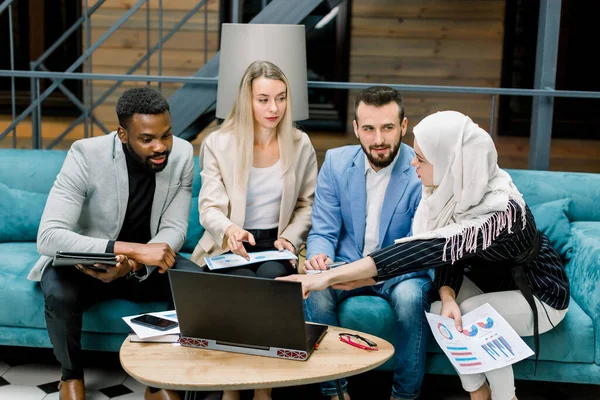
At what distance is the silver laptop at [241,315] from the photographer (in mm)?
2041

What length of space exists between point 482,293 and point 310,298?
1.95ft

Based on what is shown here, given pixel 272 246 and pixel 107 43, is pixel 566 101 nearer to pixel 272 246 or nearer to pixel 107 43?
pixel 107 43

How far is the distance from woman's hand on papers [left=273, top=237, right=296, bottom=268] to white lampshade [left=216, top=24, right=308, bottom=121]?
0.66 m

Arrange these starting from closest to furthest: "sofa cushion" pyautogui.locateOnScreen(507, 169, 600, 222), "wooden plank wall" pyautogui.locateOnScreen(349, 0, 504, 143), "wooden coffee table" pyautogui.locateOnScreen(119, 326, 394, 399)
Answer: "wooden coffee table" pyautogui.locateOnScreen(119, 326, 394, 399) → "sofa cushion" pyautogui.locateOnScreen(507, 169, 600, 222) → "wooden plank wall" pyautogui.locateOnScreen(349, 0, 504, 143)

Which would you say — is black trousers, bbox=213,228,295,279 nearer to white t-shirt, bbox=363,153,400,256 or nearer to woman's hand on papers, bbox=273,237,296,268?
woman's hand on papers, bbox=273,237,296,268

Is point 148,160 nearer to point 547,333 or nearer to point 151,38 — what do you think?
point 547,333

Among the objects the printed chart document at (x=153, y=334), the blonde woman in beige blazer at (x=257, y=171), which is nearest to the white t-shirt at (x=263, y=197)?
the blonde woman in beige blazer at (x=257, y=171)

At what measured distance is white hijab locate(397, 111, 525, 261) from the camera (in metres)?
2.41

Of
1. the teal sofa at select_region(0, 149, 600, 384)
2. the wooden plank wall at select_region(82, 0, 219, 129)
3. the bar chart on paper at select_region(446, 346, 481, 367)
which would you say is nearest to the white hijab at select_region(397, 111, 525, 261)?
the bar chart on paper at select_region(446, 346, 481, 367)

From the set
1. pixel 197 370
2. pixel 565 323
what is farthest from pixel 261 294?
pixel 565 323

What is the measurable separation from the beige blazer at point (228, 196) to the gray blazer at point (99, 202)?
0.32 ft

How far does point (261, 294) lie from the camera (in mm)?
2049

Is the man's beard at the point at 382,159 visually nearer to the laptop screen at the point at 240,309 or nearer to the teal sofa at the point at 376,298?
the teal sofa at the point at 376,298

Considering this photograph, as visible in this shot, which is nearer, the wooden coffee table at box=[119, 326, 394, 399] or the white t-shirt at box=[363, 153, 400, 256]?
the wooden coffee table at box=[119, 326, 394, 399]
